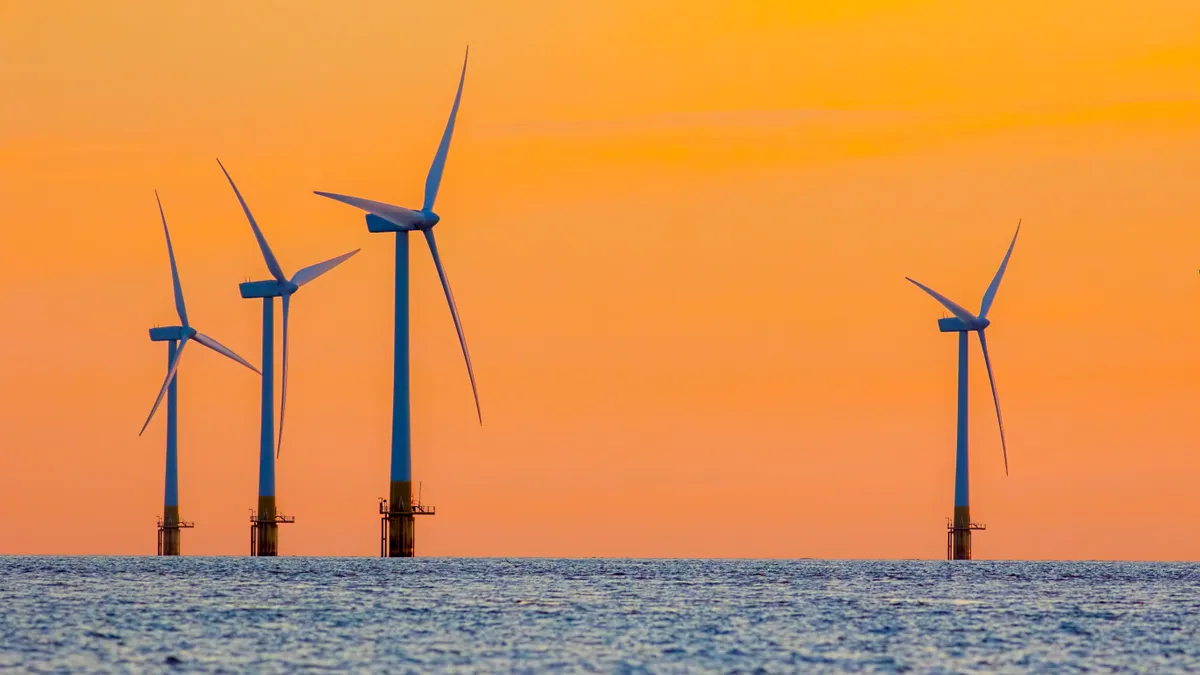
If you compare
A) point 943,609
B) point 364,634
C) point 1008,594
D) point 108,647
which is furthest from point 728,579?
point 108,647

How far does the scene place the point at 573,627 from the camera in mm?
91250

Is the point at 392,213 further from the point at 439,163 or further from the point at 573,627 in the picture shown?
the point at 573,627

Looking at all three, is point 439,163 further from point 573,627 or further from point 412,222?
point 573,627

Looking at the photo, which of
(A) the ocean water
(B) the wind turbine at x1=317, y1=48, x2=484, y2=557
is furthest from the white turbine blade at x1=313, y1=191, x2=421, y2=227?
(A) the ocean water

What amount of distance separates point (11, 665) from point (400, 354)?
125 meters

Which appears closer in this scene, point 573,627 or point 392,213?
point 573,627

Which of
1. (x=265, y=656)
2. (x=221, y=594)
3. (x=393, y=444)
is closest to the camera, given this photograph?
(x=265, y=656)

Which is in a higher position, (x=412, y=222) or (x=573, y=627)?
(x=412, y=222)

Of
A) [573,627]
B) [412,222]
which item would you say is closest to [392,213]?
[412,222]

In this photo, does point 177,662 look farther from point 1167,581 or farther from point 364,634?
point 1167,581

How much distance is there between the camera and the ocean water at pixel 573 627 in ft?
238

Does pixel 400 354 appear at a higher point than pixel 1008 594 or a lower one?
higher

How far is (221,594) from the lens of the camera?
11819 centimetres

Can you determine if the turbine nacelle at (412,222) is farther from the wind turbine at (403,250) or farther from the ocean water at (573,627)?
the ocean water at (573,627)
